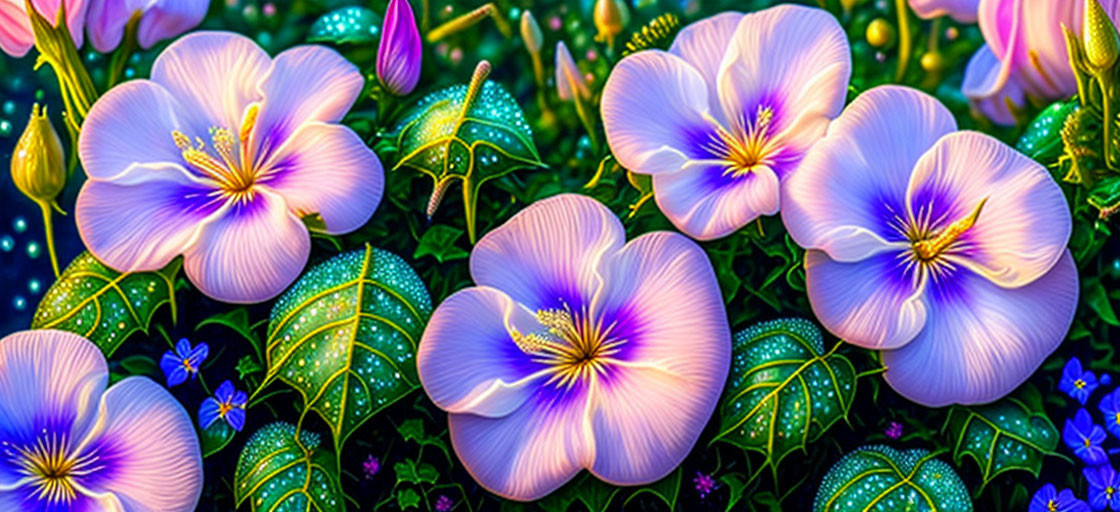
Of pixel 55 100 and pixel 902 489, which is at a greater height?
pixel 55 100

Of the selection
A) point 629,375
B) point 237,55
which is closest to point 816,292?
point 629,375

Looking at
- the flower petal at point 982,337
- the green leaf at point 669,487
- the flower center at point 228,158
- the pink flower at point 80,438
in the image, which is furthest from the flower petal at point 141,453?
the flower petal at point 982,337

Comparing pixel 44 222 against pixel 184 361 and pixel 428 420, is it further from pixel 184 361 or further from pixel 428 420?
pixel 428 420

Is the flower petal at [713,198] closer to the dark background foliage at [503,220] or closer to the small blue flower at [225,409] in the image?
the dark background foliage at [503,220]

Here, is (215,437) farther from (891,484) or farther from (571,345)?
(891,484)

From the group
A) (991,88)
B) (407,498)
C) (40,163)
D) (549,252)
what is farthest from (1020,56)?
(40,163)

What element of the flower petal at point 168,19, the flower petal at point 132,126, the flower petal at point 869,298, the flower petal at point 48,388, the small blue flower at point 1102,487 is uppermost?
the flower petal at point 168,19

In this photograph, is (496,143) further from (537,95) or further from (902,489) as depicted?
(902,489)
